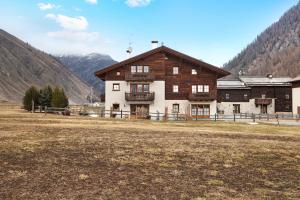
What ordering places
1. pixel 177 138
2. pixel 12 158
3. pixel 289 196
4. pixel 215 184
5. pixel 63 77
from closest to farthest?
1. pixel 289 196
2. pixel 215 184
3. pixel 12 158
4. pixel 177 138
5. pixel 63 77

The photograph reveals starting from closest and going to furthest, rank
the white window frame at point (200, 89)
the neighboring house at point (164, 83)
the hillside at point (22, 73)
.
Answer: the neighboring house at point (164, 83), the white window frame at point (200, 89), the hillside at point (22, 73)

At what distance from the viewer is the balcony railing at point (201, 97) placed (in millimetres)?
44384

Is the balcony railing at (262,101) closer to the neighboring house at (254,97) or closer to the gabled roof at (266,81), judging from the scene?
the neighboring house at (254,97)

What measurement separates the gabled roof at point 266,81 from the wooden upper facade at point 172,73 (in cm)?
2492

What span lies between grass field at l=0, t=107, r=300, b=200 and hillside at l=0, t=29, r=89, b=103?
113 metres

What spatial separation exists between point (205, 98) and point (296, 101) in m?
25.1

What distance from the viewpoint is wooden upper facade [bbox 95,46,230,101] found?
44.7 m

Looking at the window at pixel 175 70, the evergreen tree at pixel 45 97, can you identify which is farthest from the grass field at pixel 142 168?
the evergreen tree at pixel 45 97

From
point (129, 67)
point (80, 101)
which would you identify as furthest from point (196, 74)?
point (80, 101)

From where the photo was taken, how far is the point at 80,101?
18475cm

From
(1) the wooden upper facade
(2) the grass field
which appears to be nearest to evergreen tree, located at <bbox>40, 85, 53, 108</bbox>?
(1) the wooden upper facade

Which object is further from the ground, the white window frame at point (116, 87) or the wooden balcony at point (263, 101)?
the white window frame at point (116, 87)

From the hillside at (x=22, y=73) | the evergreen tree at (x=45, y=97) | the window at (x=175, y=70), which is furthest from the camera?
the hillside at (x=22, y=73)

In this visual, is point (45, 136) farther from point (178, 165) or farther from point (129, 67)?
point (129, 67)
